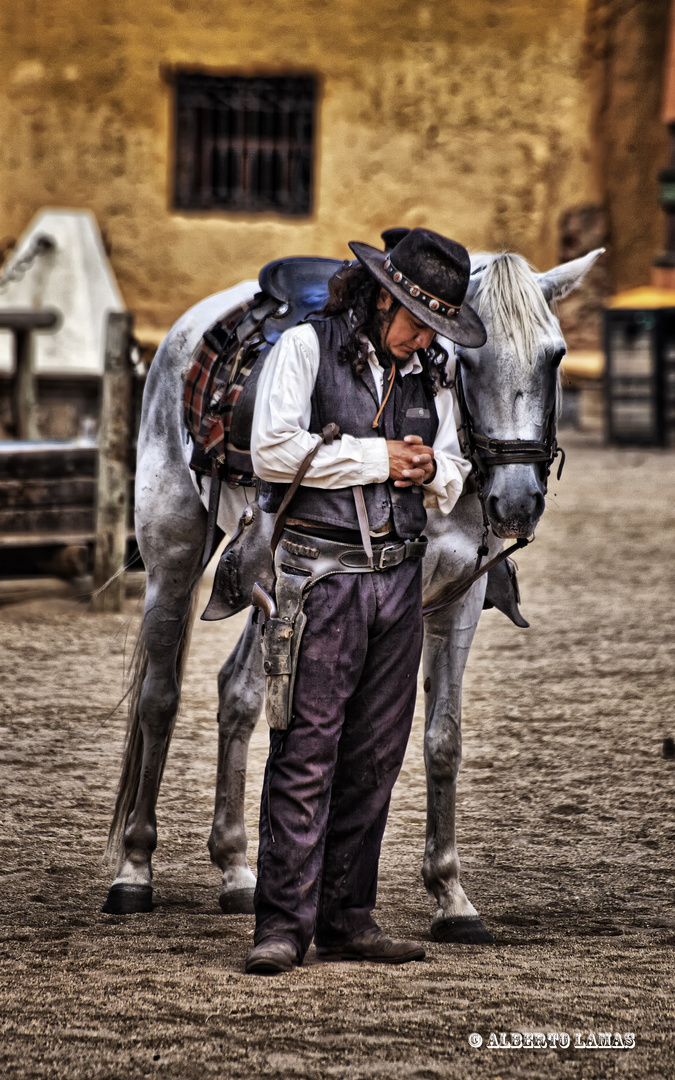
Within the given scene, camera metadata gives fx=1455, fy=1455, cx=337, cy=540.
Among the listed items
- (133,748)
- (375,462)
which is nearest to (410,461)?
(375,462)

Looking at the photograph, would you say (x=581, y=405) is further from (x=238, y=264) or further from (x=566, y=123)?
(x=238, y=264)

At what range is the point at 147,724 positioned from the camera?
4488mm

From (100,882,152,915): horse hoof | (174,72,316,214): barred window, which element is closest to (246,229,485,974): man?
(100,882,152,915): horse hoof

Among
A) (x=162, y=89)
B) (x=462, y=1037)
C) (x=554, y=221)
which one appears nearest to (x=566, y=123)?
(x=554, y=221)

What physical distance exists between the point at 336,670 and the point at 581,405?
15.8m

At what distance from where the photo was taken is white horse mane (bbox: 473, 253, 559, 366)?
3668 millimetres

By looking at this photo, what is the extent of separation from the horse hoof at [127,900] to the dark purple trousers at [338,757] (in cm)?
75

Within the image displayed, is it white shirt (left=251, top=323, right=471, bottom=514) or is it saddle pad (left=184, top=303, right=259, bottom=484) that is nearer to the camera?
white shirt (left=251, top=323, right=471, bottom=514)

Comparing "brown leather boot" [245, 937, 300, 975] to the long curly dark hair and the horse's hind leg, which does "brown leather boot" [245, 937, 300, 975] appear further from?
the long curly dark hair

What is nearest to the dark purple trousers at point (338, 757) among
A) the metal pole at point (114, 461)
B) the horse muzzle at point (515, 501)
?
the horse muzzle at point (515, 501)

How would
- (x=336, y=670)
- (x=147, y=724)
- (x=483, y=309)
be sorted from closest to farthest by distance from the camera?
(x=336, y=670), (x=483, y=309), (x=147, y=724)

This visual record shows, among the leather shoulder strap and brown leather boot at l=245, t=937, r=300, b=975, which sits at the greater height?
the leather shoulder strap

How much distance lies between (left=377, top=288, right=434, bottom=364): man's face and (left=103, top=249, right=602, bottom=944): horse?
0.30 m

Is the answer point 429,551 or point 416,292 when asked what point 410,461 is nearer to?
point 416,292
